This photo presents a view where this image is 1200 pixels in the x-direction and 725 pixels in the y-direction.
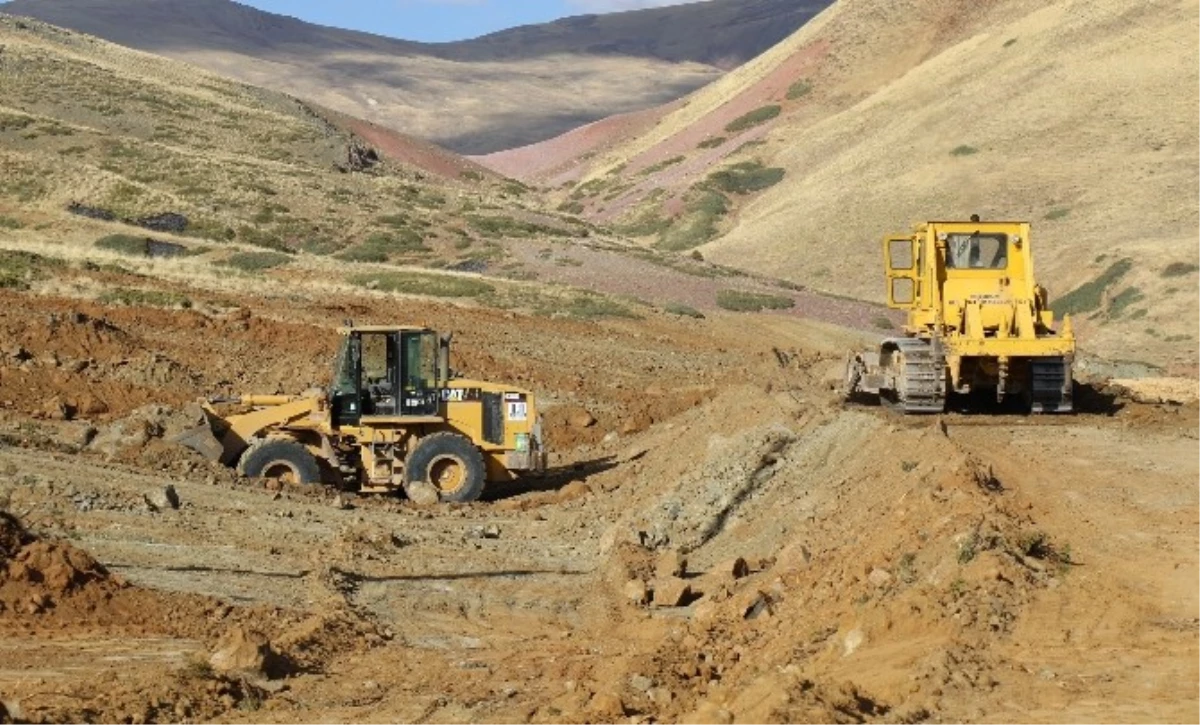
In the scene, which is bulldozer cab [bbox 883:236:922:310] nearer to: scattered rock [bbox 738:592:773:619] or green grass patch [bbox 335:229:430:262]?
scattered rock [bbox 738:592:773:619]

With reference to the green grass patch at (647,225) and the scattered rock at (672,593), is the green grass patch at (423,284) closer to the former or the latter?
the scattered rock at (672,593)

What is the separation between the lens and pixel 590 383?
36.0 metres

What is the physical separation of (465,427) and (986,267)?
860cm

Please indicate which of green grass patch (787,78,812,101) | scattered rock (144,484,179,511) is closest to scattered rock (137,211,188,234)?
scattered rock (144,484,179,511)

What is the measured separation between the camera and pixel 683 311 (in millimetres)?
48969

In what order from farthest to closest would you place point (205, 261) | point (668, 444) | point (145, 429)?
1. point (205, 261)
2. point (668, 444)
3. point (145, 429)

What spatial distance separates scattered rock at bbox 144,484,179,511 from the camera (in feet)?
63.2

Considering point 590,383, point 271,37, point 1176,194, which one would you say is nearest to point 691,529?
point 590,383

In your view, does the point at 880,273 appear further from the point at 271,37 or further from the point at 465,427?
the point at 271,37

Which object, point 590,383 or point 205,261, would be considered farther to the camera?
point 205,261

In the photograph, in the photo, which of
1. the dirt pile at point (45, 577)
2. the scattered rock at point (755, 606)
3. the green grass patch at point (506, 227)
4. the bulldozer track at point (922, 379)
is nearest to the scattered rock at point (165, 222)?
the green grass patch at point (506, 227)

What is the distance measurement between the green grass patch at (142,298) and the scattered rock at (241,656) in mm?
26497

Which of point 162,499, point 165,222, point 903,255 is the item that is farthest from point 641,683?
point 165,222

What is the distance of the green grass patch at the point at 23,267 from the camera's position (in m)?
39.2
